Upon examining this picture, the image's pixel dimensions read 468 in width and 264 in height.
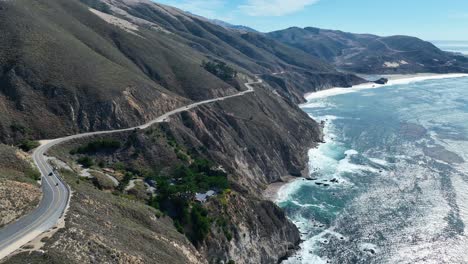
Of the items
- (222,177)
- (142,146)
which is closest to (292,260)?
(222,177)

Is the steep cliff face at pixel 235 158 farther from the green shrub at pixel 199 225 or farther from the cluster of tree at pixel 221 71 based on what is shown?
the cluster of tree at pixel 221 71

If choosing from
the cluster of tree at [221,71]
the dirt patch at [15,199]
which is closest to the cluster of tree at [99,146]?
the dirt patch at [15,199]

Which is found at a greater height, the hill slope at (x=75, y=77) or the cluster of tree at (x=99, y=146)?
the hill slope at (x=75, y=77)

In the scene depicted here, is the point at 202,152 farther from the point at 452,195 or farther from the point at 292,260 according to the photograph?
the point at 452,195

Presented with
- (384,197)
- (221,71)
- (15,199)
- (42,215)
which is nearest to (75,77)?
(15,199)

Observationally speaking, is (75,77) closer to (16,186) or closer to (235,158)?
(235,158)
